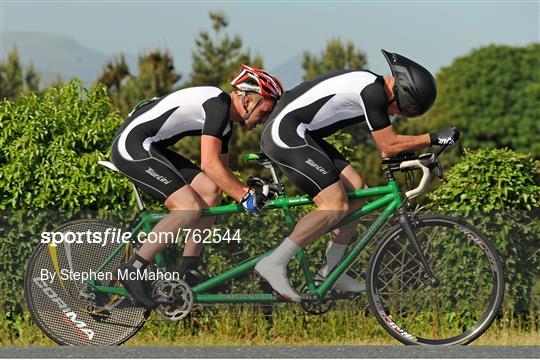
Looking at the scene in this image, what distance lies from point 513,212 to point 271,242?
2.43m

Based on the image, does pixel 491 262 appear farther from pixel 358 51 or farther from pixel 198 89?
pixel 358 51

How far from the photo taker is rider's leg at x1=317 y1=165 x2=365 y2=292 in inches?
343

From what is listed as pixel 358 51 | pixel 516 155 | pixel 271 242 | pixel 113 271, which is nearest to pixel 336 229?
pixel 271 242

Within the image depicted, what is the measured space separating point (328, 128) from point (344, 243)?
0.90 meters

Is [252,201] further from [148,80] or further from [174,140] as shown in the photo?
[148,80]

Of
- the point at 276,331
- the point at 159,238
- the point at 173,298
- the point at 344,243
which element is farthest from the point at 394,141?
the point at 276,331

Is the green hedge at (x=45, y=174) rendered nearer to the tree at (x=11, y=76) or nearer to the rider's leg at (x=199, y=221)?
the rider's leg at (x=199, y=221)

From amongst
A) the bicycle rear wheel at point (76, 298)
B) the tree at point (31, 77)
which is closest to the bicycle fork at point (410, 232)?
the bicycle rear wheel at point (76, 298)

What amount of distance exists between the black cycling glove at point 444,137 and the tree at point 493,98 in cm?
4798

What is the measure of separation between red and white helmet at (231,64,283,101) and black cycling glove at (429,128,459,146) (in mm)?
1221

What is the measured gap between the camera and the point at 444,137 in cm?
830

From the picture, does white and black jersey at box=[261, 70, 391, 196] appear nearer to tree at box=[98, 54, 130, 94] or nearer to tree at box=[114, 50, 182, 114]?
tree at box=[114, 50, 182, 114]

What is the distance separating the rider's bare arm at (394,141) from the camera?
825 centimetres

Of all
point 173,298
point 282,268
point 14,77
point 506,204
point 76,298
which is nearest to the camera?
point 282,268
